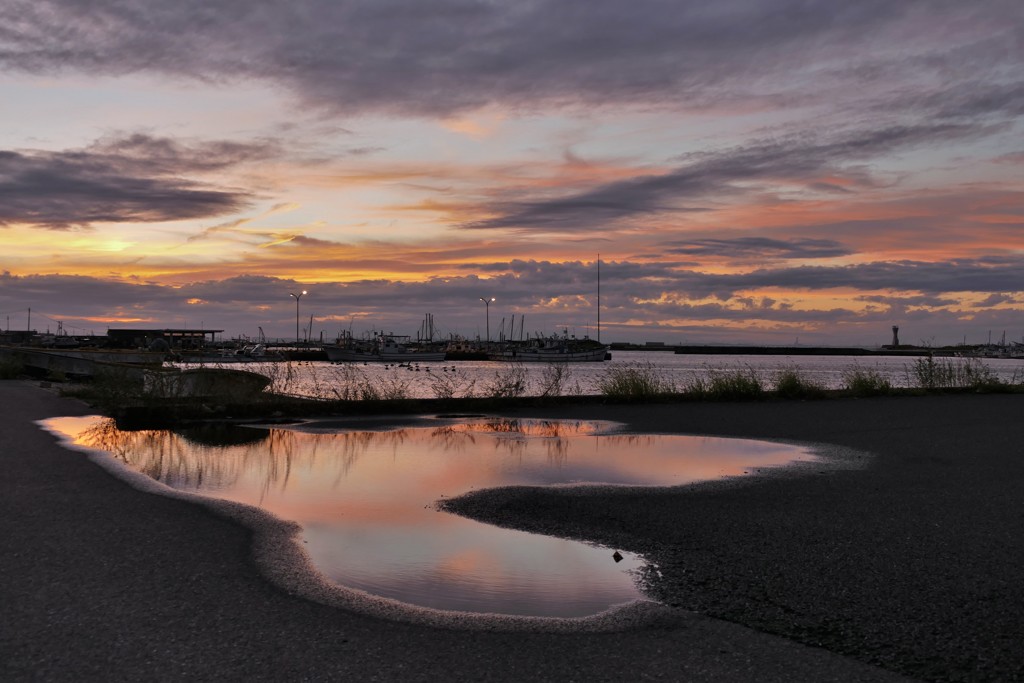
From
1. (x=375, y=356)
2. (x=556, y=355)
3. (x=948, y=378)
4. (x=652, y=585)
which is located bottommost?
(x=652, y=585)

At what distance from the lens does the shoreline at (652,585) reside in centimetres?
540

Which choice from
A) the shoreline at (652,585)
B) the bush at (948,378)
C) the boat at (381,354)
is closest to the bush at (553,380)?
the bush at (948,378)

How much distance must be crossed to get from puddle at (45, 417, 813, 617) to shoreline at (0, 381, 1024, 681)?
0.75 meters

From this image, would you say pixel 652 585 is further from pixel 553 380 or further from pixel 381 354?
pixel 381 354

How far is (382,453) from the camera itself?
1617 cm

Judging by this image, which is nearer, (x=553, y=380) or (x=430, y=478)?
(x=430, y=478)

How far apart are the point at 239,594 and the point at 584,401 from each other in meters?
21.7

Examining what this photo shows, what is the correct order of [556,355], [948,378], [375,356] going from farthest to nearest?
[556,355] → [375,356] → [948,378]

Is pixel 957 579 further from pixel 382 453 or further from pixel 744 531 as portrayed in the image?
pixel 382 453

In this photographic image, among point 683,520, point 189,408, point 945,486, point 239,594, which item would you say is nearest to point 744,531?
point 683,520

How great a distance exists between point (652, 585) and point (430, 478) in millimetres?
6384

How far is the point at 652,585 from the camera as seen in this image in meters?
7.31

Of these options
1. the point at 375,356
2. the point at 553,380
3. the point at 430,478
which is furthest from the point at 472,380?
the point at 375,356

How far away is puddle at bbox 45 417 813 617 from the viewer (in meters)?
7.41
